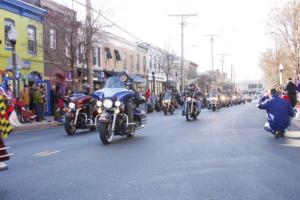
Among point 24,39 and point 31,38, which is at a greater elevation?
point 31,38

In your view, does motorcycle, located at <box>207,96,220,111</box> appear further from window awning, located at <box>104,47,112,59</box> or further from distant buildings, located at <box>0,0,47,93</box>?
window awning, located at <box>104,47,112,59</box>

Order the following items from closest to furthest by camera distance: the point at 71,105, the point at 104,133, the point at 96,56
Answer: the point at 104,133
the point at 71,105
the point at 96,56

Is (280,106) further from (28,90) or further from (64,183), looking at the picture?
(28,90)

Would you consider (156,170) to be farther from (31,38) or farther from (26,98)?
(31,38)

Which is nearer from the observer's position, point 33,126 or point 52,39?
point 33,126

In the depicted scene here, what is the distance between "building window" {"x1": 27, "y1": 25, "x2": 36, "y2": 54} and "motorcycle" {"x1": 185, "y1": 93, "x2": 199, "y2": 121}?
13020mm

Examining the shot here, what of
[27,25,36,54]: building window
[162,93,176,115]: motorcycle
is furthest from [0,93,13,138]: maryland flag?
[27,25,36,54]: building window

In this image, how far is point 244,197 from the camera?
6031mm

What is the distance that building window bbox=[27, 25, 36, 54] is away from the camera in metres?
29.7

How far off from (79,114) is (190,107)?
22.9 feet

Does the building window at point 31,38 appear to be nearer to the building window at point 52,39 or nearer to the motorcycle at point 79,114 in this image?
the building window at point 52,39

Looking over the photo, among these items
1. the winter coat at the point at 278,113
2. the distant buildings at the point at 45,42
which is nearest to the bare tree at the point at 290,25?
the distant buildings at the point at 45,42

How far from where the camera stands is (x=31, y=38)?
3000 centimetres

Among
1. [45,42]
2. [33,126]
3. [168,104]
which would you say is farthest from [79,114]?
[45,42]
